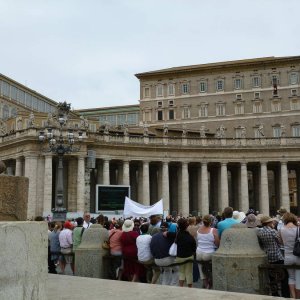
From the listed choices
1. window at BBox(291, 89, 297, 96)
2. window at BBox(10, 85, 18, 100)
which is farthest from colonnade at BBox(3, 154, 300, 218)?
window at BBox(10, 85, 18, 100)

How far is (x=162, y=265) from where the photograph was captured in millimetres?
11188

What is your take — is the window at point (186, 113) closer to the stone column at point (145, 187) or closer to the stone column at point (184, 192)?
the stone column at point (184, 192)

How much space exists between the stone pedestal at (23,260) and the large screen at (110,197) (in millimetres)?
32940

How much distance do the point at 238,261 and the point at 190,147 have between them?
137 feet

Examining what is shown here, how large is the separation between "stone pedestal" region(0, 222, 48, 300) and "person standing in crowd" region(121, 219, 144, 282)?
20.1 ft

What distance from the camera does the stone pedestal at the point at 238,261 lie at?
9.20m

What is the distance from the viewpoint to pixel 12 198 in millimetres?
5949

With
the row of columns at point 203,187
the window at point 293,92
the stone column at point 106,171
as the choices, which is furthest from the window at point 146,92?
the stone column at point 106,171

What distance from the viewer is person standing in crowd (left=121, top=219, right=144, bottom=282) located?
11898 mm

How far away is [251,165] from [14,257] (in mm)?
52251

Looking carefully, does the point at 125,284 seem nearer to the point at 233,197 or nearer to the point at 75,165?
the point at 75,165

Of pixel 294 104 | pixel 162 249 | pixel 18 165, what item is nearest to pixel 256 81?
pixel 294 104

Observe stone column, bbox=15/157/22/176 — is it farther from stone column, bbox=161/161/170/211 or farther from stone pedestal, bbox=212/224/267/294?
stone pedestal, bbox=212/224/267/294

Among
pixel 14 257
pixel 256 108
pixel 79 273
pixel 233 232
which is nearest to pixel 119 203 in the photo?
pixel 79 273
